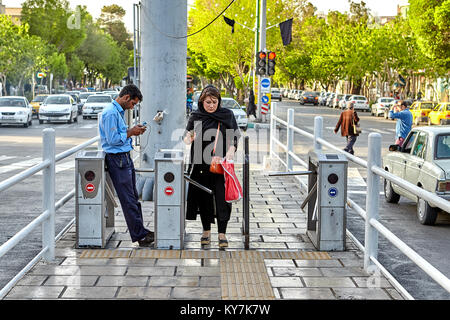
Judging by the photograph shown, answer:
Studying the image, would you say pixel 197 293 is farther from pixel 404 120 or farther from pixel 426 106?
pixel 426 106

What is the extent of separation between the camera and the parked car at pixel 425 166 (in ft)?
31.2

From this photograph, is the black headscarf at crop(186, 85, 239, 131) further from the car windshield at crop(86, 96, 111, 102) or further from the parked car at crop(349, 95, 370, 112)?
the parked car at crop(349, 95, 370, 112)

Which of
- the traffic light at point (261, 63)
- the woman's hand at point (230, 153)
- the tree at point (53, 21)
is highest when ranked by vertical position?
the tree at point (53, 21)

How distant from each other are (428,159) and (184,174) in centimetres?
442

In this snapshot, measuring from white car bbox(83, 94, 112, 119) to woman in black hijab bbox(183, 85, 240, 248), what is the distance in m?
34.6

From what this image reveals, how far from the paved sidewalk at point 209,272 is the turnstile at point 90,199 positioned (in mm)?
165

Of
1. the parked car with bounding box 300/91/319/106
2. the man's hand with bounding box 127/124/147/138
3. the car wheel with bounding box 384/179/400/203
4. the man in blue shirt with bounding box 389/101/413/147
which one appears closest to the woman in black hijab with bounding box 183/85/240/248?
the man's hand with bounding box 127/124/147/138

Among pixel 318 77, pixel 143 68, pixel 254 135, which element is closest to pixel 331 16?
pixel 318 77

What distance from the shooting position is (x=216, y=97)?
7176 mm

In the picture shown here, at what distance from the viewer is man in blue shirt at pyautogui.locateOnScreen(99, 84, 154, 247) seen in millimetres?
7094

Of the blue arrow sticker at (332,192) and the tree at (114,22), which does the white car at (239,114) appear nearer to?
the blue arrow sticker at (332,192)

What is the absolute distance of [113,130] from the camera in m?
7.07

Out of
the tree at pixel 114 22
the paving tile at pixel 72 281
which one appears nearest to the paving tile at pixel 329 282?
the paving tile at pixel 72 281

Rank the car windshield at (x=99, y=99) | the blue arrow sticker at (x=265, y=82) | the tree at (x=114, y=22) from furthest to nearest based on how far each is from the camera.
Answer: the tree at (x=114, y=22), the car windshield at (x=99, y=99), the blue arrow sticker at (x=265, y=82)
